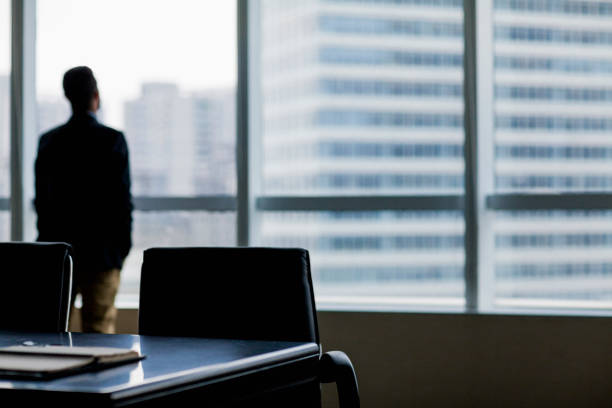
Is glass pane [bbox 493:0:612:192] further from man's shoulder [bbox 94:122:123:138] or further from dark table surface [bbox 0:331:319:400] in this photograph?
dark table surface [bbox 0:331:319:400]

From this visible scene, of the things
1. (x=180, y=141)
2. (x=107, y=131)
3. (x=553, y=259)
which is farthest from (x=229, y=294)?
(x=180, y=141)

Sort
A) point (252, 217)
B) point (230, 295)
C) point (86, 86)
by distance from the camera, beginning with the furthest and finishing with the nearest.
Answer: point (252, 217)
point (86, 86)
point (230, 295)

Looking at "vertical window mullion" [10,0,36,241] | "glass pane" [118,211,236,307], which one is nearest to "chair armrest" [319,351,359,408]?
"glass pane" [118,211,236,307]

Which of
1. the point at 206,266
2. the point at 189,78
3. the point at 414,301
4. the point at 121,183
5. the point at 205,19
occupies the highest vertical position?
the point at 205,19

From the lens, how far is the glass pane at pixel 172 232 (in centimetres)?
421

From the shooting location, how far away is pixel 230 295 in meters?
2.06

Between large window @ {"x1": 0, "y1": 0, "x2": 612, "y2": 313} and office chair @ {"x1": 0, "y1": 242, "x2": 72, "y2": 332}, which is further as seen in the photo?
large window @ {"x1": 0, "y1": 0, "x2": 612, "y2": 313}

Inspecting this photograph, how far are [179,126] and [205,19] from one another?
23.6 inches

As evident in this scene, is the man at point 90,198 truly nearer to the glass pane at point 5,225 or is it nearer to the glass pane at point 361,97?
the glass pane at point 361,97

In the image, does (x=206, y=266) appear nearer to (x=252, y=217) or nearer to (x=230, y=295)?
(x=230, y=295)

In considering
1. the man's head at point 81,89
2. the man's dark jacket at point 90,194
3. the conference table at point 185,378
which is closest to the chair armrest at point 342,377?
the conference table at point 185,378

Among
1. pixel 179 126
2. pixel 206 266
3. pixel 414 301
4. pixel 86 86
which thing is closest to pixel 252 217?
pixel 179 126

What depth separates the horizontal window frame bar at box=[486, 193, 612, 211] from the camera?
3.74m

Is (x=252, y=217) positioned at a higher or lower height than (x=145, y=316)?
higher
